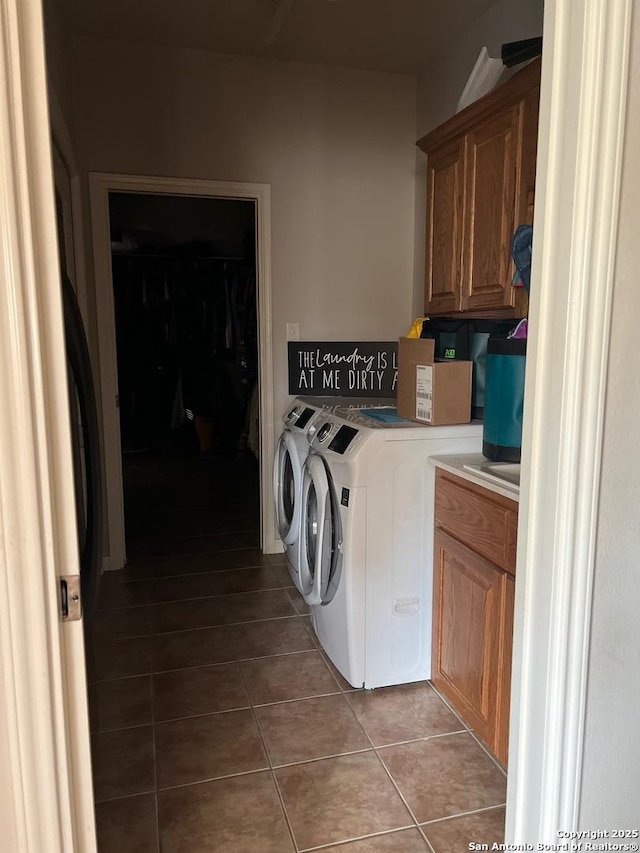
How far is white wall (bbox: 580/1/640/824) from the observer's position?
36.7 inches

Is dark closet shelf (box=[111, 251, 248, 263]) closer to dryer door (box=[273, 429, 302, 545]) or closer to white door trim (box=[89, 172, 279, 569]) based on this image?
white door trim (box=[89, 172, 279, 569])

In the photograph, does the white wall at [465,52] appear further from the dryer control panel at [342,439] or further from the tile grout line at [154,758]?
the tile grout line at [154,758]

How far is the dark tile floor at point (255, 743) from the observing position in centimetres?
167

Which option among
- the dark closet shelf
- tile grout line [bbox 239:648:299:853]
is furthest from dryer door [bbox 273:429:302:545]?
the dark closet shelf

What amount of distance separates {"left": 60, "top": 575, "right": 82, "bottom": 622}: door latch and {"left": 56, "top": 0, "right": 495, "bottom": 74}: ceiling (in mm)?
2627

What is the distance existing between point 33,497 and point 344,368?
2833 mm

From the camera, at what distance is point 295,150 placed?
3469 mm

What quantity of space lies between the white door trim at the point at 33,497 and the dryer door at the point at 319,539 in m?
1.52

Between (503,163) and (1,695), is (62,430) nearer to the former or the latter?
(1,695)

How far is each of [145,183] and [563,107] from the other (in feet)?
9.13

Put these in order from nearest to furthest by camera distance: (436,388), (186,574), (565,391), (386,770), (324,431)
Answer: (565,391)
(386,770)
(436,388)
(324,431)
(186,574)

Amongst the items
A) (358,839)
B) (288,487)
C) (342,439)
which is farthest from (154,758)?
(288,487)

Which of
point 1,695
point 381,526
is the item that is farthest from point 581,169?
point 381,526

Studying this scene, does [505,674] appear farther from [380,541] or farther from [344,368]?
[344,368]
